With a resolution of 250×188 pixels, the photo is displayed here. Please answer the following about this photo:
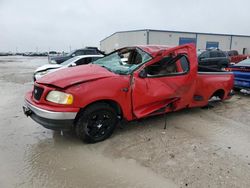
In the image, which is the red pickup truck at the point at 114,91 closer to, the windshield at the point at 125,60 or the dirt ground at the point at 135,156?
the windshield at the point at 125,60

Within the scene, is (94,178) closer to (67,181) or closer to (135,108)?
(67,181)

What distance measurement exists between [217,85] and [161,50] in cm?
232

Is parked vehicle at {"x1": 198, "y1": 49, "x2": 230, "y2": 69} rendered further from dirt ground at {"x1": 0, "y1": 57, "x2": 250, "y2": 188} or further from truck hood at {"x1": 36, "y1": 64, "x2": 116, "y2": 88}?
truck hood at {"x1": 36, "y1": 64, "x2": 116, "y2": 88}

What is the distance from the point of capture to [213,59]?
1387 cm

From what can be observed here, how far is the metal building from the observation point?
33406mm

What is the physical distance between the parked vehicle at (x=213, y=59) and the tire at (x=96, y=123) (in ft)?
35.8

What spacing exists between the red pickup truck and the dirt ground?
1.38 ft

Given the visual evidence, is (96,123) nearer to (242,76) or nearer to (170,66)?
(170,66)

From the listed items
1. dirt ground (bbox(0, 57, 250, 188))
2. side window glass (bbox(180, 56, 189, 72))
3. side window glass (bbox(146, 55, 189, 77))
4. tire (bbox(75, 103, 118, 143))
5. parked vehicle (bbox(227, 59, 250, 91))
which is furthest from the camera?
parked vehicle (bbox(227, 59, 250, 91))

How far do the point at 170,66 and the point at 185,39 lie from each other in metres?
33.8

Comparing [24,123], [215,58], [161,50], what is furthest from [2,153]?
[215,58]

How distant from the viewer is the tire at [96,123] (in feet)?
11.6

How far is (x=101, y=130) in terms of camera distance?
12.5 feet

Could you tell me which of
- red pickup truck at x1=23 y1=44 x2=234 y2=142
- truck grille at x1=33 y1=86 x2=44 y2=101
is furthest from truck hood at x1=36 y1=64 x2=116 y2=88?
truck grille at x1=33 y1=86 x2=44 y2=101
